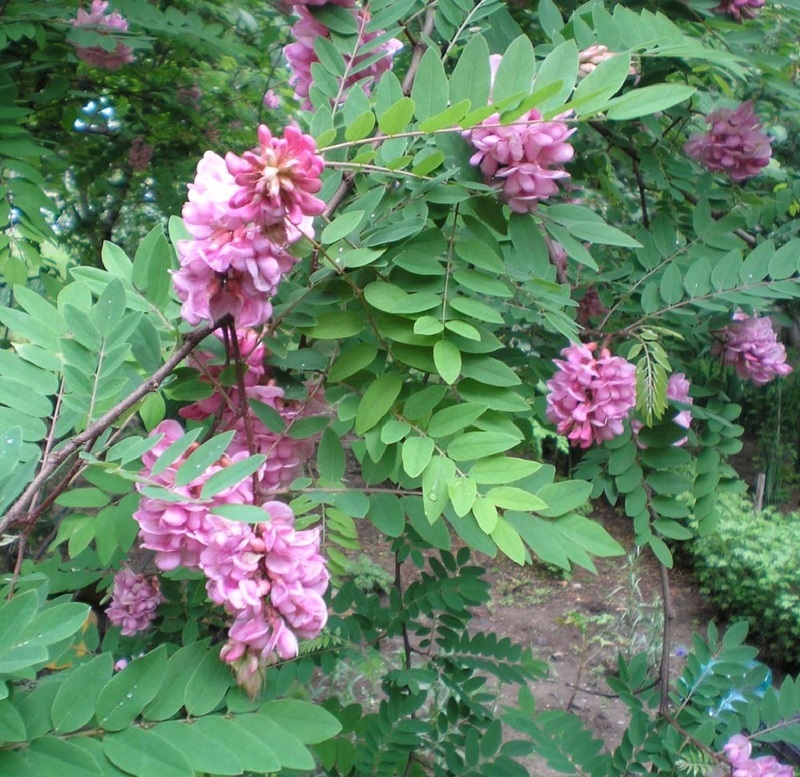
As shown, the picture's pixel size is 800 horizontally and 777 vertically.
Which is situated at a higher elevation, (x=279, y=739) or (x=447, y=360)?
(x=447, y=360)

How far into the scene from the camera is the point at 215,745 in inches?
21.7

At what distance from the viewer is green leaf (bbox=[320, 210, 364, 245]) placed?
2.02ft

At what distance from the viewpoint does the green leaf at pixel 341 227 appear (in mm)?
615

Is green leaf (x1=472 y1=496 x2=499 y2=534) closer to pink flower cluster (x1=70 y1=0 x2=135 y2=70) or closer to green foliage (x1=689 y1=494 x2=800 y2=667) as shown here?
pink flower cluster (x1=70 y1=0 x2=135 y2=70)

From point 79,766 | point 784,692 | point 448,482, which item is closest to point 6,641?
point 79,766

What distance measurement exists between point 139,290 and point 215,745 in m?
0.40

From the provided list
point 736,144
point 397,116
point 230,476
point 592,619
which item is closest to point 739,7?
point 736,144

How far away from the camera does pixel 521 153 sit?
0.65 meters

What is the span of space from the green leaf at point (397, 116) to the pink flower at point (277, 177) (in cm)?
11

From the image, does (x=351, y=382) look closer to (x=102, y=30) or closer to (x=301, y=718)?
(x=301, y=718)

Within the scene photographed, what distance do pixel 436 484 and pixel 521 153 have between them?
283 millimetres

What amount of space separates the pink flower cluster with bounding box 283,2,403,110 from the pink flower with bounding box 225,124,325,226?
0.34 meters

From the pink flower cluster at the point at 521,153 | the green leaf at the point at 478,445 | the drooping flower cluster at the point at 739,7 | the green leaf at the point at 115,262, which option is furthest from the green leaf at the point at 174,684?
the drooping flower cluster at the point at 739,7

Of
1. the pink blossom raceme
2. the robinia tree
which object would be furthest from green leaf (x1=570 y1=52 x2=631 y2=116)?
the pink blossom raceme
